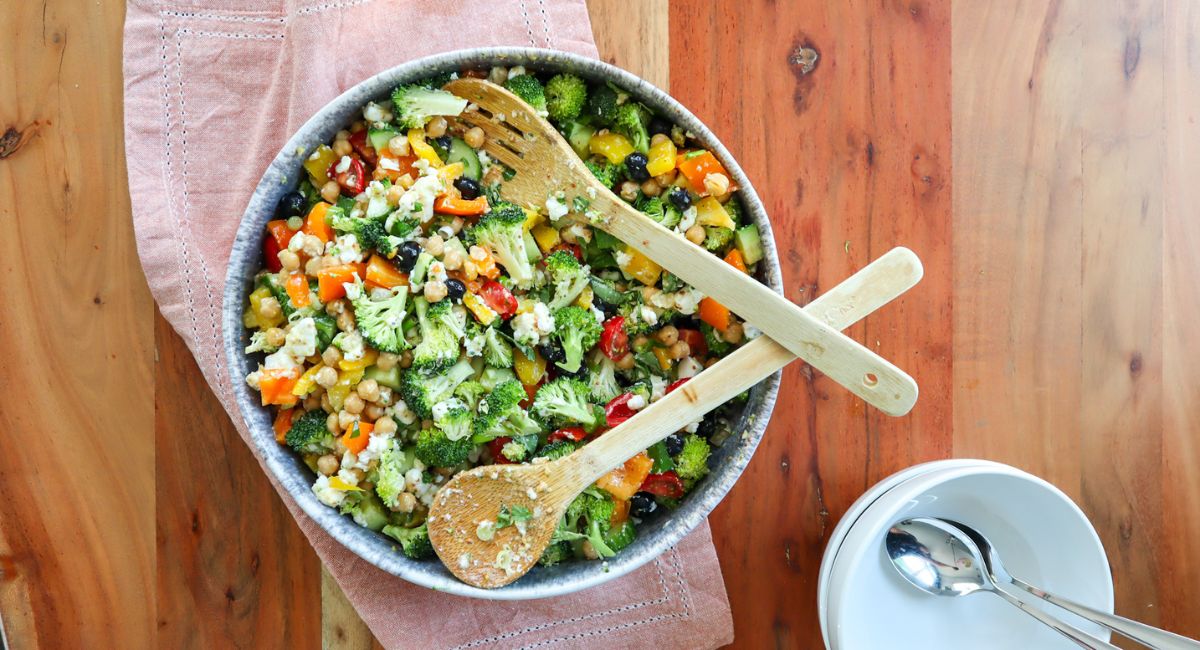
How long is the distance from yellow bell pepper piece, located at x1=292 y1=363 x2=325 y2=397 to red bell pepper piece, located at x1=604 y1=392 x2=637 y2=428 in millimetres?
826

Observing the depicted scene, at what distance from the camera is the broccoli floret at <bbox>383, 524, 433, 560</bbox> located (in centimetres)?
238

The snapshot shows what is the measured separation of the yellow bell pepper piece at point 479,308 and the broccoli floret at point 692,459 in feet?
2.23

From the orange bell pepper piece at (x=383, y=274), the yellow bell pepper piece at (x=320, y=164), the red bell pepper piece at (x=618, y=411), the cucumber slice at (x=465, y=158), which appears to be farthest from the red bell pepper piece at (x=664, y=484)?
the yellow bell pepper piece at (x=320, y=164)

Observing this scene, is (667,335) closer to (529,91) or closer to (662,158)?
(662,158)

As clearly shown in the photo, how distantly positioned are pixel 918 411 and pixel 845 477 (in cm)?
35

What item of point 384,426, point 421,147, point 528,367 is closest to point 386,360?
point 384,426

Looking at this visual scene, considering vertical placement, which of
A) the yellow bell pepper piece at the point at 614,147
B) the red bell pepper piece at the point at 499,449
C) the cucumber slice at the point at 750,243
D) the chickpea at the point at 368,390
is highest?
the yellow bell pepper piece at the point at 614,147

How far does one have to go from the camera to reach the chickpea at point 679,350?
248 cm

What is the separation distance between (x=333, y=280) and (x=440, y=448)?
552 millimetres

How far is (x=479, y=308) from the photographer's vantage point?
2336mm

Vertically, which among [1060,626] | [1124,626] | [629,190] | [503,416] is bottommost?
[1060,626]

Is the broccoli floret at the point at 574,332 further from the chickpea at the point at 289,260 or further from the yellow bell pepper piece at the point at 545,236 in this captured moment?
the chickpea at the point at 289,260

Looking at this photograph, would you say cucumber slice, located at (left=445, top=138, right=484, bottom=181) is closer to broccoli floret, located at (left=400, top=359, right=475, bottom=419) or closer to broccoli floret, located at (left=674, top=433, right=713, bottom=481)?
broccoli floret, located at (left=400, top=359, right=475, bottom=419)

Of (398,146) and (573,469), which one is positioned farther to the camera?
(398,146)
